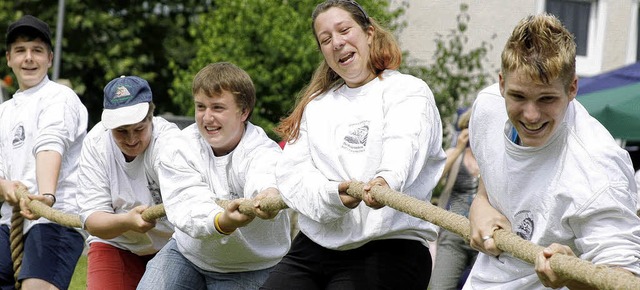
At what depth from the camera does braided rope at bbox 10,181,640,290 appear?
3.43m

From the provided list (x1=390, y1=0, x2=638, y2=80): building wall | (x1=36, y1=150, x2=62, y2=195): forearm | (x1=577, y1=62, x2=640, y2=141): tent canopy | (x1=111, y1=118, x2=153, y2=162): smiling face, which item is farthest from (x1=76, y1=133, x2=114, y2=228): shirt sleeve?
(x1=390, y1=0, x2=638, y2=80): building wall

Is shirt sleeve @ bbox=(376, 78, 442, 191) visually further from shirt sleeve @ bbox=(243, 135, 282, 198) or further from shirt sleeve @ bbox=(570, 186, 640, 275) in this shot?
shirt sleeve @ bbox=(570, 186, 640, 275)

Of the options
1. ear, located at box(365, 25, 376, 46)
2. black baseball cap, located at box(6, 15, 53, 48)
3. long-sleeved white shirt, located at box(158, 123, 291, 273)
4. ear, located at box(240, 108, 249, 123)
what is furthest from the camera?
black baseball cap, located at box(6, 15, 53, 48)

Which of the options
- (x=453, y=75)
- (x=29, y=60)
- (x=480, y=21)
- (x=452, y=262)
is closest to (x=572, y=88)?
(x=29, y=60)

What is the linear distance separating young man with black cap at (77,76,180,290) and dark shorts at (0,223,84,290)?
486mm

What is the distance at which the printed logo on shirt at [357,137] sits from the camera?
16.4 ft

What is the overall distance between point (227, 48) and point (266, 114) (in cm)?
107

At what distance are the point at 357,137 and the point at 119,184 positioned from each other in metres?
1.90

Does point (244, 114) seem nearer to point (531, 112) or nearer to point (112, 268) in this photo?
point (112, 268)

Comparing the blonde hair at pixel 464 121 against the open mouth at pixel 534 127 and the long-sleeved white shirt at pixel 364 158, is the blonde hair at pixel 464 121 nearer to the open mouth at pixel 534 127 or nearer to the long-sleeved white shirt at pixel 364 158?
the long-sleeved white shirt at pixel 364 158

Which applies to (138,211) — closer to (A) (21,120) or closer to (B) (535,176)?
(A) (21,120)

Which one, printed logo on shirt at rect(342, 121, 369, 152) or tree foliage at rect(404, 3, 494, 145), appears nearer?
printed logo on shirt at rect(342, 121, 369, 152)

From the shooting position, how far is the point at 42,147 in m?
7.05

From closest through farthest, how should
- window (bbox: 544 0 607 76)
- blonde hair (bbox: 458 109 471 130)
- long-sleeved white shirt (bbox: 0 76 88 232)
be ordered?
long-sleeved white shirt (bbox: 0 76 88 232), blonde hair (bbox: 458 109 471 130), window (bbox: 544 0 607 76)
